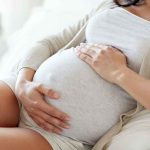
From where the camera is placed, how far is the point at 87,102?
1046 millimetres

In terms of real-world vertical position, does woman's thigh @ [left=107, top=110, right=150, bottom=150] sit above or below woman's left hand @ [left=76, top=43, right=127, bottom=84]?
below

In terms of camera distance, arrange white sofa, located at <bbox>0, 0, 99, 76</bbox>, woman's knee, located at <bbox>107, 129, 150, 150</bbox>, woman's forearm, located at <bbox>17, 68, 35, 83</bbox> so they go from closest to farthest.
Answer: woman's knee, located at <bbox>107, 129, 150, 150</bbox>, woman's forearm, located at <bbox>17, 68, 35, 83</bbox>, white sofa, located at <bbox>0, 0, 99, 76</bbox>

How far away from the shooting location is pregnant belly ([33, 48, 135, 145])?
3.43 ft

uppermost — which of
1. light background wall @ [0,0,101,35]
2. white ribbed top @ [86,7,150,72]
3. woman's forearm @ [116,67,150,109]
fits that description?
white ribbed top @ [86,7,150,72]

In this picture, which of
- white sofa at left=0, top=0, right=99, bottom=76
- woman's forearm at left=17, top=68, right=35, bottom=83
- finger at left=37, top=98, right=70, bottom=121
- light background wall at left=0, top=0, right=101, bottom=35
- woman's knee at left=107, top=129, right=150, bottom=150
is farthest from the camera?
light background wall at left=0, top=0, right=101, bottom=35

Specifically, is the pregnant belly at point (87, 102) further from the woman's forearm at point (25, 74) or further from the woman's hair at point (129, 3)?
the woman's hair at point (129, 3)

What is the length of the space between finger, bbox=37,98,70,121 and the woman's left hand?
0.53ft

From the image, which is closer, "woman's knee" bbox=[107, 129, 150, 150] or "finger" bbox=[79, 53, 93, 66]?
"woman's knee" bbox=[107, 129, 150, 150]

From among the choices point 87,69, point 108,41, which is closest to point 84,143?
point 87,69

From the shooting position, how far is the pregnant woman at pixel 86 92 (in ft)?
3.35

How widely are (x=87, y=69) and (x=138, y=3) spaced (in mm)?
347

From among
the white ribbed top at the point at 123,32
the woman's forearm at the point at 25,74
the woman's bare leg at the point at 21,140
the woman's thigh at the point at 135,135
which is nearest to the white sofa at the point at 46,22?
the woman's forearm at the point at 25,74

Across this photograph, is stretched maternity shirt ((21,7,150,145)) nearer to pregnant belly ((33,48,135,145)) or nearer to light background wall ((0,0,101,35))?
pregnant belly ((33,48,135,145))

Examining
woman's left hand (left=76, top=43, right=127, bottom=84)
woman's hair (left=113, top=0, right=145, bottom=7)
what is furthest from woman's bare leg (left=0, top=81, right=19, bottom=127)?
woman's hair (left=113, top=0, right=145, bottom=7)
